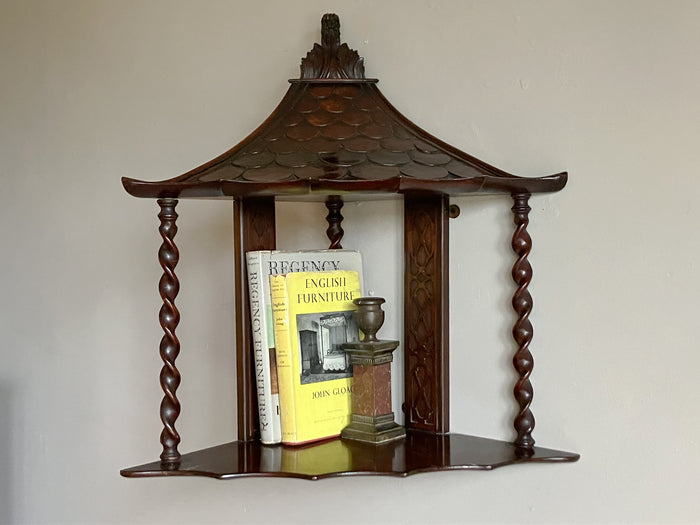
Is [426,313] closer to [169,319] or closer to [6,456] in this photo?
[169,319]

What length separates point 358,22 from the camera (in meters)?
1.16

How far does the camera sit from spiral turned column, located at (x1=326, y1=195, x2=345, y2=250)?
1172 mm

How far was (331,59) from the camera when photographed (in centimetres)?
112

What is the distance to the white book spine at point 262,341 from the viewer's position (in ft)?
3.43

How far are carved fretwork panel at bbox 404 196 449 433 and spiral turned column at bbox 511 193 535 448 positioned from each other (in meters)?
0.10

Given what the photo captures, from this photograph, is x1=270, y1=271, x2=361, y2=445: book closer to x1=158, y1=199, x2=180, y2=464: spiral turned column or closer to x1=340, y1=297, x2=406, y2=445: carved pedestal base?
x1=340, y1=297, x2=406, y2=445: carved pedestal base

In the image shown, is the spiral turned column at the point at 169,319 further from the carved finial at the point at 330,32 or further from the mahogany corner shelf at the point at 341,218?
the carved finial at the point at 330,32

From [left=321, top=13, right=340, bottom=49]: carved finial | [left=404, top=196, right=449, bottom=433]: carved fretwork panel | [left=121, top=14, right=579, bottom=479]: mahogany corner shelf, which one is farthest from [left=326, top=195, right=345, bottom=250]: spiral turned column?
[left=321, top=13, right=340, bottom=49]: carved finial

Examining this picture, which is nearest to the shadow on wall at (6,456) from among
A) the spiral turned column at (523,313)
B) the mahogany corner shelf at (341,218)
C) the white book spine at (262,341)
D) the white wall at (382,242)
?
the white wall at (382,242)

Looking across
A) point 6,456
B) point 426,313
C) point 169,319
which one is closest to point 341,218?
point 426,313

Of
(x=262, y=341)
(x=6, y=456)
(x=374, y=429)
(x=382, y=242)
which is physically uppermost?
(x=382, y=242)

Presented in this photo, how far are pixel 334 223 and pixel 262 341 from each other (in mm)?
223

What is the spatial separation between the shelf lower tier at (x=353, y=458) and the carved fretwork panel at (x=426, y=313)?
1.8 inches

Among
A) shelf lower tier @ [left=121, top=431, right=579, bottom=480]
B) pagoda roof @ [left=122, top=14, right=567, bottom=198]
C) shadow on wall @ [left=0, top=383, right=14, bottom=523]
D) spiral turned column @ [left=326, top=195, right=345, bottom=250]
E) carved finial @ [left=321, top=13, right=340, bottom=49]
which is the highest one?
carved finial @ [left=321, top=13, right=340, bottom=49]
